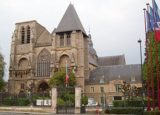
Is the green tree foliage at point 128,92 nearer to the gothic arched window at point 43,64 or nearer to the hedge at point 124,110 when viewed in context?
the hedge at point 124,110

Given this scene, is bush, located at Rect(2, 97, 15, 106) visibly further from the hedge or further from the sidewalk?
the hedge

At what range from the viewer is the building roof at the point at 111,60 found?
90.6 meters

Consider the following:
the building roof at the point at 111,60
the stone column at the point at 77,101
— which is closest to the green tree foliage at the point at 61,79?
the building roof at the point at 111,60

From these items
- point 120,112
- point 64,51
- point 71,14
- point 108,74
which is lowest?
point 120,112

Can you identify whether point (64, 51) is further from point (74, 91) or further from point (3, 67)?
point (74, 91)

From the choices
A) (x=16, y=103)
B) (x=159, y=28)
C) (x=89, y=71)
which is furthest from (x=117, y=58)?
(x=159, y=28)

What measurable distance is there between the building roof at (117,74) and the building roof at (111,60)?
14.9m

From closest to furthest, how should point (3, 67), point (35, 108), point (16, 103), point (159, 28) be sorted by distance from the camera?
point (159, 28) → point (35, 108) → point (16, 103) → point (3, 67)

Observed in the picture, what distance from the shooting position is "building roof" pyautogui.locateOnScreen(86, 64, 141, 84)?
70.9 metres

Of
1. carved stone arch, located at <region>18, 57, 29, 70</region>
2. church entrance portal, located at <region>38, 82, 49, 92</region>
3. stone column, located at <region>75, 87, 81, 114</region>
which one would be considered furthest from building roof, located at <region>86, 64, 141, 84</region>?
stone column, located at <region>75, 87, 81, 114</region>

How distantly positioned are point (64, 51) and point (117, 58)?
2428cm

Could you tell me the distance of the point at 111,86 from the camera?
7069 centimetres

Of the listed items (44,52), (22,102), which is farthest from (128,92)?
(44,52)

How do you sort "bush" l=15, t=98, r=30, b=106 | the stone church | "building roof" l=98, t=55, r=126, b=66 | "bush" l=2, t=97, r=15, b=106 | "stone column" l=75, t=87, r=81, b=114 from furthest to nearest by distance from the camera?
"building roof" l=98, t=55, r=126, b=66 → the stone church → "bush" l=2, t=97, r=15, b=106 → "bush" l=15, t=98, r=30, b=106 → "stone column" l=75, t=87, r=81, b=114
